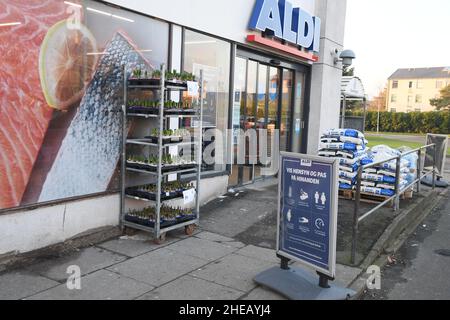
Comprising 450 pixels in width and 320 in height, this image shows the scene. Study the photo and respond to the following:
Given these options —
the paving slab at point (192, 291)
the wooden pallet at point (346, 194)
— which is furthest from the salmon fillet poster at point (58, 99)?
the wooden pallet at point (346, 194)

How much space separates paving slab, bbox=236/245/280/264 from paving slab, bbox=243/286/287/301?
0.85 metres

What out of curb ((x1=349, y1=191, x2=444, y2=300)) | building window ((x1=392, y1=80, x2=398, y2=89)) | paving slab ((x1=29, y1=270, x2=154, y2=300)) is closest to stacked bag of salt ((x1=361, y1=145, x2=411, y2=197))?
curb ((x1=349, y1=191, x2=444, y2=300))

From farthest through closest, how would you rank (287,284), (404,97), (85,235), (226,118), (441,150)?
(404,97), (441,150), (226,118), (85,235), (287,284)

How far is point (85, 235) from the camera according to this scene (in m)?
5.40

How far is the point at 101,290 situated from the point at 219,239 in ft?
6.80

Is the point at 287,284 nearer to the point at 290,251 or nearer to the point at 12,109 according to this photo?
the point at 290,251

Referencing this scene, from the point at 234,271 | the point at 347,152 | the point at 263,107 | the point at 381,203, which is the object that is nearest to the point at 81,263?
the point at 234,271

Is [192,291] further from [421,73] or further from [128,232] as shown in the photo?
[421,73]

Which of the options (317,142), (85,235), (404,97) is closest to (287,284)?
(85,235)

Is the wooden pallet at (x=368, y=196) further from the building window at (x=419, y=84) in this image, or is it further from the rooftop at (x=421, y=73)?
the building window at (x=419, y=84)

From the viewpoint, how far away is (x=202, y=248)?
5.46 metres

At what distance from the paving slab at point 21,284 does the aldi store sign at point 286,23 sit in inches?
237

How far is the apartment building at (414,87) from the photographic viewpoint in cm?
8644

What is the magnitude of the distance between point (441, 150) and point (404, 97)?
3417 inches
